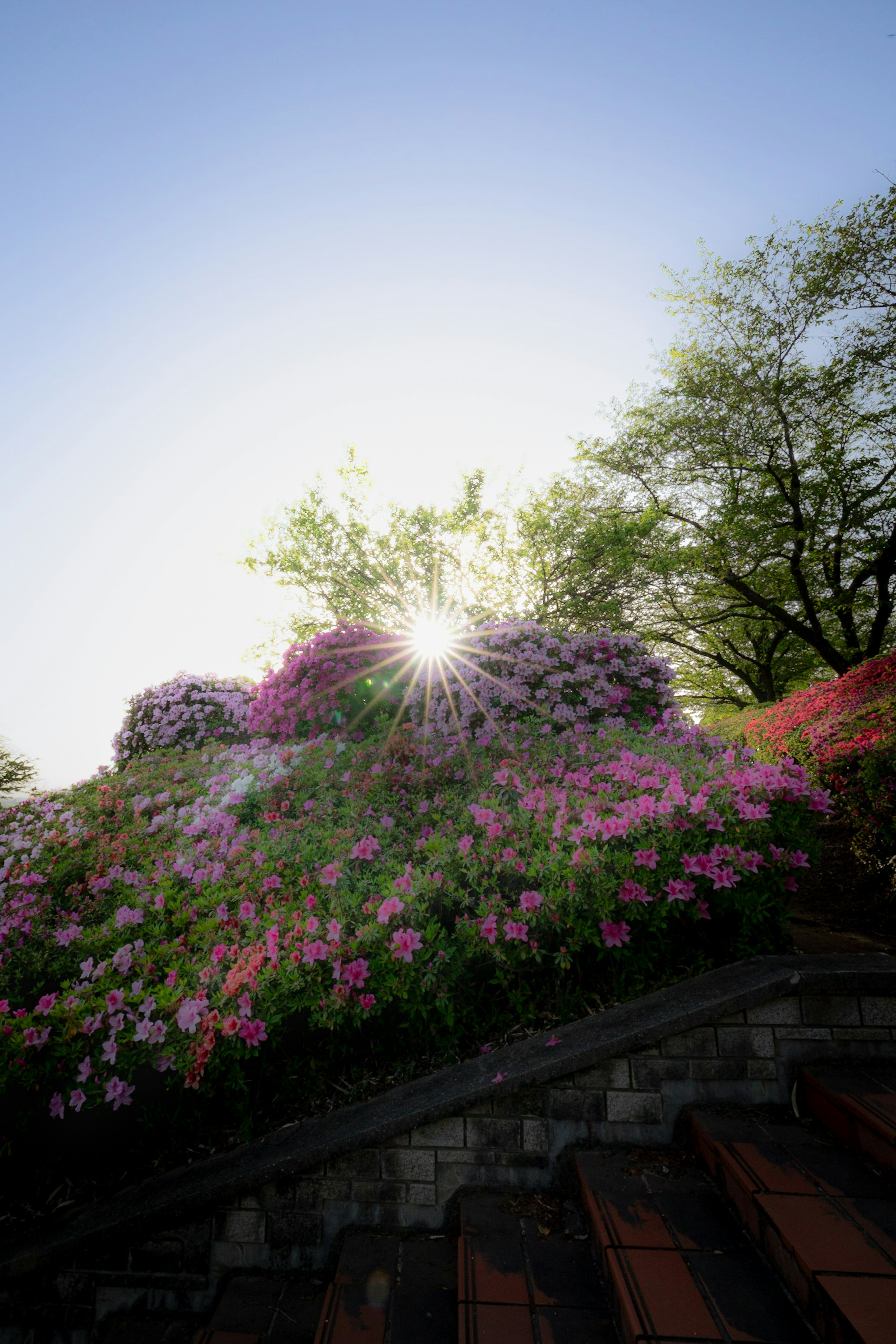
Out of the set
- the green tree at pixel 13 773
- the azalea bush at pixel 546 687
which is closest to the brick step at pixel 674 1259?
the azalea bush at pixel 546 687

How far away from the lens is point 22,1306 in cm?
245

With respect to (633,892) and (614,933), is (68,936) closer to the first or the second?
(614,933)

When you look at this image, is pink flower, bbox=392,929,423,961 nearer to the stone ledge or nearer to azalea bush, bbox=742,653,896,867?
the stone ledge

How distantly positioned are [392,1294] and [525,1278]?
0.48m

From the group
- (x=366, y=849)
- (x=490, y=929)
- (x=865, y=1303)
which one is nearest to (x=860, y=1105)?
(x=865, y=1303)

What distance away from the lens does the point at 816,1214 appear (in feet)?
6.17

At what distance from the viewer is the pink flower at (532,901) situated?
9.02 feet

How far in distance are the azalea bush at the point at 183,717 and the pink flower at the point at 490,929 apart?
251 inches

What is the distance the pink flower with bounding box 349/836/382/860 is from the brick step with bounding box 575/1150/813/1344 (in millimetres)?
1764

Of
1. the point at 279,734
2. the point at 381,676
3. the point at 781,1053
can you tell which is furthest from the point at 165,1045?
the point at 279,734

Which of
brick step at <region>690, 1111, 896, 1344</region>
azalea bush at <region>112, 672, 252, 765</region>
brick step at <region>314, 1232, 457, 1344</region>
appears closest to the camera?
brick step at <region>690, 1111, 896, 1344</region>

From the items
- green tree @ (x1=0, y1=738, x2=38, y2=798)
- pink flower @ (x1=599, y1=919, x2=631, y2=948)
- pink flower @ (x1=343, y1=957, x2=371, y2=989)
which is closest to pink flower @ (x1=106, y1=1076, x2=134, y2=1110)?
pink flower @ (x1=343, y1=957, x2=371, y2=989)

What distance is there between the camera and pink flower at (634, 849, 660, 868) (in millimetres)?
2738

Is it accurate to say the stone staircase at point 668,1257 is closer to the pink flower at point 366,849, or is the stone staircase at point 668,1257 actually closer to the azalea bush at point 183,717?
the pink flower at point 366,849
